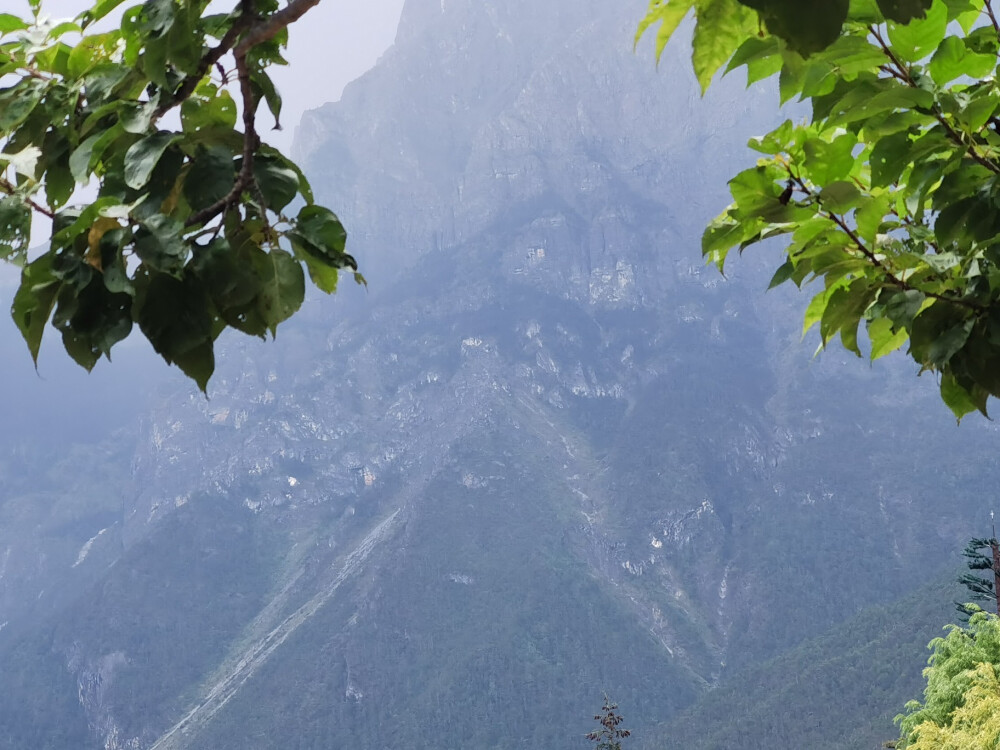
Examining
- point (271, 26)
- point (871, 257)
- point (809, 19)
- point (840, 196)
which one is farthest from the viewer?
point (871, 257)

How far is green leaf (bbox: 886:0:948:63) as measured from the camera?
3.71 ft

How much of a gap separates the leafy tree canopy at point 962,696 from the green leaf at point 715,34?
1252 cm

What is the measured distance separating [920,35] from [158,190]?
36.6 inches

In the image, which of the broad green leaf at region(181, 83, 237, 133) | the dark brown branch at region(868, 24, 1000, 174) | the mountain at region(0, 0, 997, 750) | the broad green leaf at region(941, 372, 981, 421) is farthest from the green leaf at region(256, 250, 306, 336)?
the mountain at region(0, 0, 997, 750)

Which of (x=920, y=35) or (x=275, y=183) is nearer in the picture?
(x=275, y=183)

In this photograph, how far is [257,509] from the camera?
161 meters

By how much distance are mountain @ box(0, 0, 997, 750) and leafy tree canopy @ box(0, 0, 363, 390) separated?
85277 millimetres

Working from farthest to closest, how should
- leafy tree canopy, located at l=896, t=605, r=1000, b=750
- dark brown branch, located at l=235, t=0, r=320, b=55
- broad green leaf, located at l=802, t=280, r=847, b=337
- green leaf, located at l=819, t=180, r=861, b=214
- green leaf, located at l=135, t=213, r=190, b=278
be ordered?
leafy tree canopy, located at l=896, t=605, r=1000, b=750 < broad green leaf, located at l=802, t=280, r=847, b=337 < green leaf, located at l=819, t=180, r=861, b=214 < dark brown branch, located at l=235, t=0, r=320, b=55 < green leaf, located at l=135, t=213, r=190, b=278

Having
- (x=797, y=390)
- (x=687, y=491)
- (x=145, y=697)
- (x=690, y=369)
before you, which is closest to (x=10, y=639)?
(x=145, y=697)

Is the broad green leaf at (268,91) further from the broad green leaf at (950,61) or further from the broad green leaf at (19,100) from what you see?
the broad green leaf at (950,61)

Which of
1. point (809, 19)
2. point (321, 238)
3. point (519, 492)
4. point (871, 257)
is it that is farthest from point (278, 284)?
point (519, 492)

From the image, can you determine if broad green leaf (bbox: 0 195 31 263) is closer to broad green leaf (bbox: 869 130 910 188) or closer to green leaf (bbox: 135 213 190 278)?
green leaf (bbox: 135 213 190 278)

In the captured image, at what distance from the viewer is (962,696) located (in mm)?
14898

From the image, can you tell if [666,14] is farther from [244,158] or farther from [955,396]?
[955,396]
